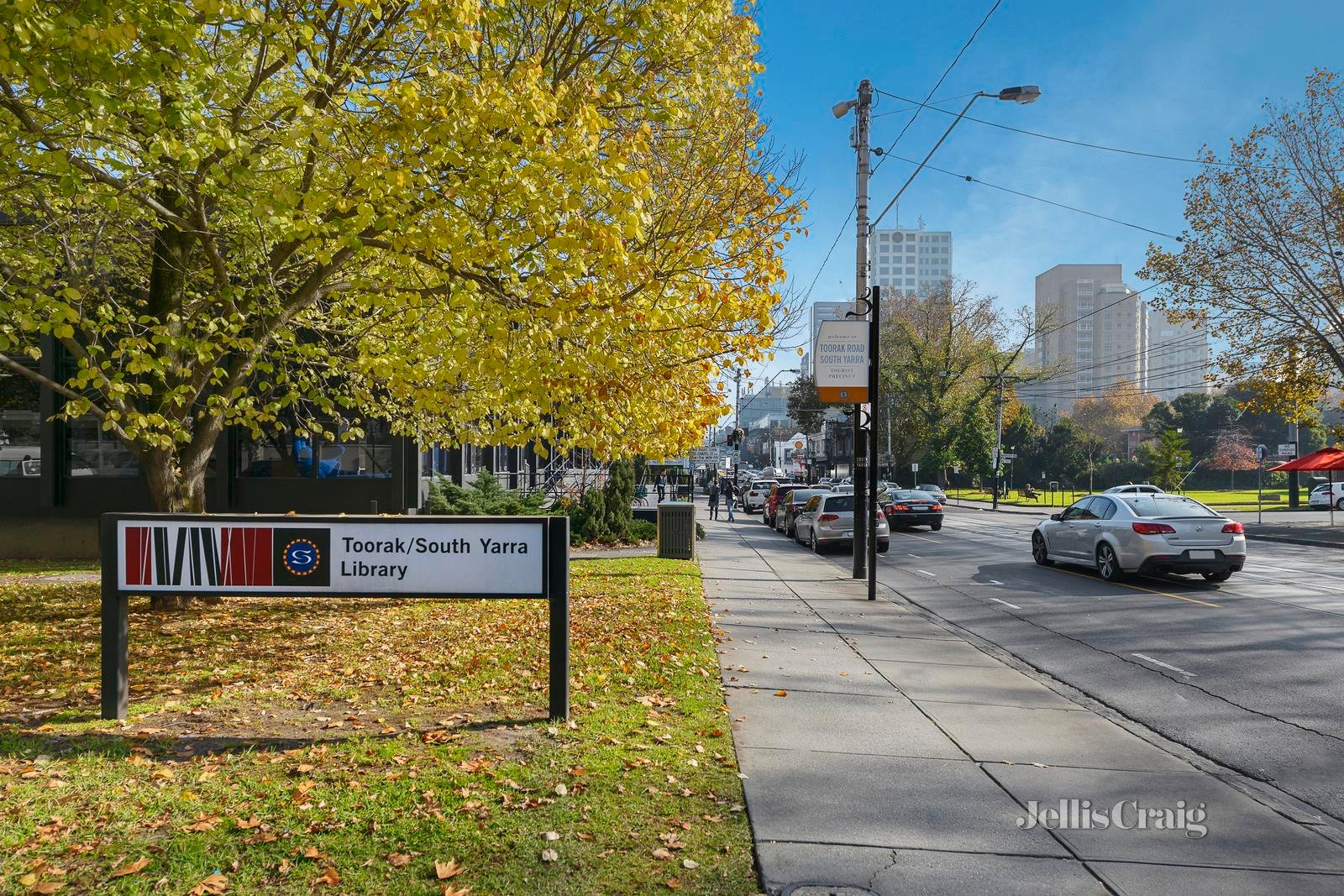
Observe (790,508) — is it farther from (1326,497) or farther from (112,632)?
(1326,497)

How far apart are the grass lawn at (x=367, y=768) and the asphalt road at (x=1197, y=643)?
361 centimetres

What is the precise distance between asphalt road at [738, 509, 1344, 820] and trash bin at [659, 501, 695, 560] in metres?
3.89

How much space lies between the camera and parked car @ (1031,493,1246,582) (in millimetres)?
13664

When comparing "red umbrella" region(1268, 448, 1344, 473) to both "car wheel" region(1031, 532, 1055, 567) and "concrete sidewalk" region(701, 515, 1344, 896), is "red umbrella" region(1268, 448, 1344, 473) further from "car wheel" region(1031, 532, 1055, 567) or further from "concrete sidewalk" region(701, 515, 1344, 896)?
"concrete sidewalk" region(701, 515, 1344, 896)

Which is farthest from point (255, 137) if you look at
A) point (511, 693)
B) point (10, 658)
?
point (511, 693)

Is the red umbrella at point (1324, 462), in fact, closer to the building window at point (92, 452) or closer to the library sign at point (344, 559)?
the library sign at point (344, 559)

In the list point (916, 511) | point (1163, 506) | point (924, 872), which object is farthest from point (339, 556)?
point (916, 511)

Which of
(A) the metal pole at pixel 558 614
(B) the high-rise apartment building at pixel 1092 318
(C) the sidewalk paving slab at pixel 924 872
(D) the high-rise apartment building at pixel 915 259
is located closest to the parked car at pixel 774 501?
(A) the metal pole at pixel 558 614

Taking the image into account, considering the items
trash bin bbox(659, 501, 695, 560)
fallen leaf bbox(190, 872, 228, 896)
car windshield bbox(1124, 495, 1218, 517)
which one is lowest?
fallen leaf bbox(190, 872, 228, 896)

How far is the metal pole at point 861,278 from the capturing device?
1516 cm

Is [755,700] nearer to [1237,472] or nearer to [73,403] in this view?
[73,403]

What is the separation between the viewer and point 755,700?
21.6ft

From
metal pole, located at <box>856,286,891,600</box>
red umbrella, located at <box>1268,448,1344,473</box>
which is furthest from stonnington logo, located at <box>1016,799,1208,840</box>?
red umbrella, located at <box>1268,448,1344,473</box>

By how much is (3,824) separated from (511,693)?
3209 millimetres
